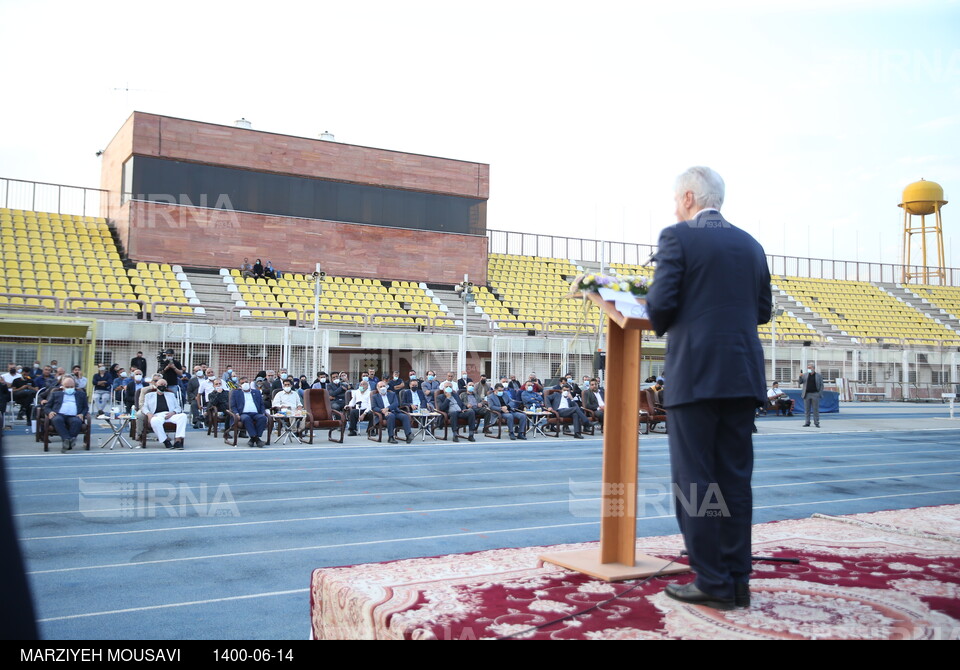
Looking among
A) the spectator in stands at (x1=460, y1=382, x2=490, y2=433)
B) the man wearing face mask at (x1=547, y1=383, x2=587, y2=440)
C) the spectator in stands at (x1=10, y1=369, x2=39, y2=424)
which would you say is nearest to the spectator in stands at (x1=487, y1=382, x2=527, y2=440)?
the spectator in stands at (x1=460, y1=382, x2=490, y2=433)

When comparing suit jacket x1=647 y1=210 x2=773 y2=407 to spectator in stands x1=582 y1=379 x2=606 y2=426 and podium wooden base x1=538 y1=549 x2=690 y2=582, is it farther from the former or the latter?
spectator in stands x1=582 y1=379 x2=606 y2=426

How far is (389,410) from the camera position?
15.2 metres

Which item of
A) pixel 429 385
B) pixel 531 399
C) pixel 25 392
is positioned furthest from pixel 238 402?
pixel 531 399

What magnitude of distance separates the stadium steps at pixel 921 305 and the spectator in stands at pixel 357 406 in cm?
3800

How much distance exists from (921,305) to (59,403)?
151ft

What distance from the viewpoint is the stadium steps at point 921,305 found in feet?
140

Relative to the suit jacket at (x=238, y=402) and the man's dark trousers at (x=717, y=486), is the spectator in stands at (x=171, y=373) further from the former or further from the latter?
the man's dark trousers at (x=717, y=486)

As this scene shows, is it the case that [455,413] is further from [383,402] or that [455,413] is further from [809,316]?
[809,316]

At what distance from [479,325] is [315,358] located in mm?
9640

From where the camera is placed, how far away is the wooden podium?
366cm

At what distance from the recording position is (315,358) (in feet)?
61.5

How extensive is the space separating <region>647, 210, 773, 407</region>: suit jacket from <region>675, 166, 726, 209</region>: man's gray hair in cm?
9

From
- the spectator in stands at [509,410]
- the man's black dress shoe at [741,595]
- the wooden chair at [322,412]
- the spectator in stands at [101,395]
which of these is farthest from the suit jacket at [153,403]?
the man's black dress shoe at [741,595]
